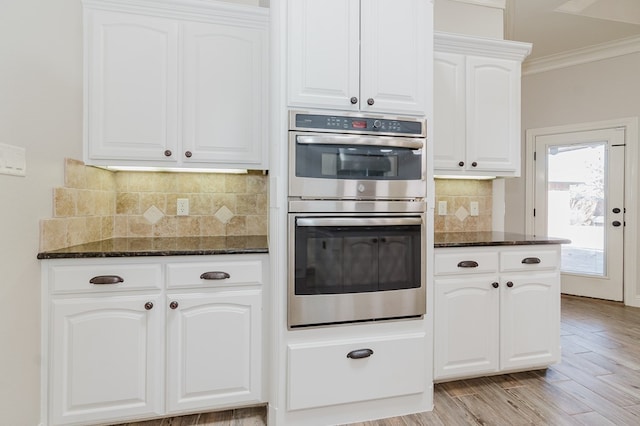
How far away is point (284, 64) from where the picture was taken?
177 cm

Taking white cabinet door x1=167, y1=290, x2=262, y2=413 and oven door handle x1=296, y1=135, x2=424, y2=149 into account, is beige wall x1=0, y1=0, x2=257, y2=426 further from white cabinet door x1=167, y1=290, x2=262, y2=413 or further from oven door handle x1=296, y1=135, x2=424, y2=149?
oven door handle x1=296, y1=135, x2=424, y2=149

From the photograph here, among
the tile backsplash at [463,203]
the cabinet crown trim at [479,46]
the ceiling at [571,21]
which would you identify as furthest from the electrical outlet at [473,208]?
the ceiling at [571,21]

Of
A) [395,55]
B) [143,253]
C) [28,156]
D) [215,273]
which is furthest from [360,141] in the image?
[28,156]

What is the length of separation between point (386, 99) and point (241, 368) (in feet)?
5.36

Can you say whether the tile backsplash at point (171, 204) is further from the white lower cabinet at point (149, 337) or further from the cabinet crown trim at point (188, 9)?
the cabinet crown trim at point (188, 9)

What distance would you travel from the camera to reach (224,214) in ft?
7.97

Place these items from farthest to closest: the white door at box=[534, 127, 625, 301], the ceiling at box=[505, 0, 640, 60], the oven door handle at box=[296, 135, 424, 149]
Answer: the white door at box=[534, 127, 625, 301], the ceiling at box=[505, 0, 640, 60], the oven door handle at box=[296, 135, 424, 149]

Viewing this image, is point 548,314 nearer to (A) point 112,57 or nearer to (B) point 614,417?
(B) point 614,417

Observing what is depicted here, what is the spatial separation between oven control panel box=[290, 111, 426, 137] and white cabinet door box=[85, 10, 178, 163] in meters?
0.82

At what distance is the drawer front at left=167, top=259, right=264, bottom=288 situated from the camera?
177 centimetres

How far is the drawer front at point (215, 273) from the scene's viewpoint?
177 centimetres

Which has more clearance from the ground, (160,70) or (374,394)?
(160,70)

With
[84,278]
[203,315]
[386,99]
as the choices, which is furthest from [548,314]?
[84,278]

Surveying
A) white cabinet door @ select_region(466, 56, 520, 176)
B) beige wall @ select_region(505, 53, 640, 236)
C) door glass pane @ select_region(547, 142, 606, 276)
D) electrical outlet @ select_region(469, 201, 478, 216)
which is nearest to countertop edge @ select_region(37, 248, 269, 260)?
white cabinet door @ select_region(466, 56, 520, 176)
